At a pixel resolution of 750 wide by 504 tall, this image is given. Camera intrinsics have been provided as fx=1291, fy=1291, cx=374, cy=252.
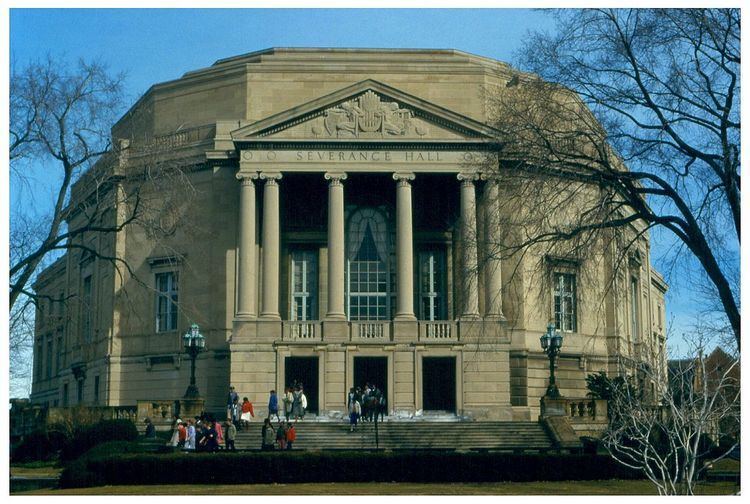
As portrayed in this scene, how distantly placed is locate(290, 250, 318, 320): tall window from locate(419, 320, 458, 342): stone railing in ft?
19.6

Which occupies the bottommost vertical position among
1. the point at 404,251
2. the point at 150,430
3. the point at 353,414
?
the point at 150,430

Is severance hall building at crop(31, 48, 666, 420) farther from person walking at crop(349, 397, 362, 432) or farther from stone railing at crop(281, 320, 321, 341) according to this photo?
person walking at crop(349, 397, 362, 432)

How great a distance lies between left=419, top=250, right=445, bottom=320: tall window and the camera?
5834 centimetres

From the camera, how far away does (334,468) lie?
119 ft

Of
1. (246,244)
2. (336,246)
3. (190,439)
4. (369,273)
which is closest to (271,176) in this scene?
(246,244)

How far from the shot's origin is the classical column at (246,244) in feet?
184

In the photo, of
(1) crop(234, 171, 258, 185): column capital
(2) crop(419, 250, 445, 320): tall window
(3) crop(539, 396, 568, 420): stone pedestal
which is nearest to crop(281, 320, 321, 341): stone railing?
(2) crop(419, 250, 445, 320): tall window

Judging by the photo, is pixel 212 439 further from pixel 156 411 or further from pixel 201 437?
pixel 156 411

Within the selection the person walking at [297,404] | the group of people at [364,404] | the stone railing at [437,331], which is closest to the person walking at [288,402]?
the person walking at [297,404]

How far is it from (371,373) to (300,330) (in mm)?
3759

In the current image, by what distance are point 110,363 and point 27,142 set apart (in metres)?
27.8
